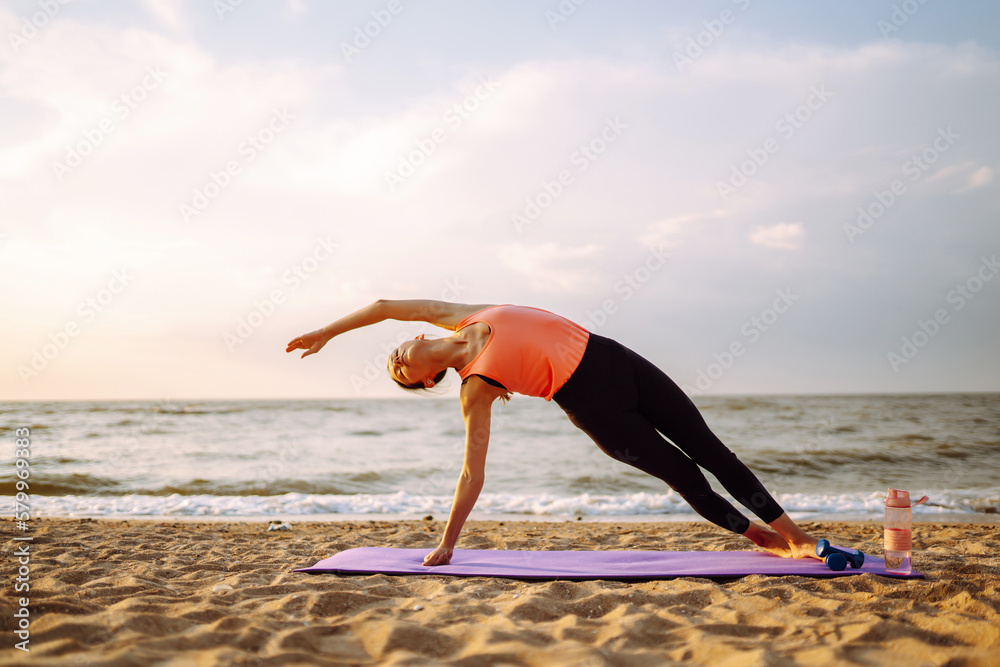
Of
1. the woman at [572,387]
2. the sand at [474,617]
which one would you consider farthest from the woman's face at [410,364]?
the sand at [474,617]

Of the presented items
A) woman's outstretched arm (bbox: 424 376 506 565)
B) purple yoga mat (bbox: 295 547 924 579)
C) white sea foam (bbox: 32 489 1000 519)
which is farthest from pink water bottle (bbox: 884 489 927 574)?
white sea foam (bbox: 32 489 1000 519)

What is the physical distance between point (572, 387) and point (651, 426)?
48 cm

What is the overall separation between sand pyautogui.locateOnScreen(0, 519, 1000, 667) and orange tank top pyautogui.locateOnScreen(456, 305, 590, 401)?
37.8 inches

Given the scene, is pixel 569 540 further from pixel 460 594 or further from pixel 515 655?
pixel 515 655

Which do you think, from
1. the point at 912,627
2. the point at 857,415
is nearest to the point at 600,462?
the point at 912,627

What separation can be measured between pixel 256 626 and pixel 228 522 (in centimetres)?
401

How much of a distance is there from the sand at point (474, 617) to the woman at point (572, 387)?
488mm

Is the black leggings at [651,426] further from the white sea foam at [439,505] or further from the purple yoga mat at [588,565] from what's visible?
the white sea foam at [439,505]

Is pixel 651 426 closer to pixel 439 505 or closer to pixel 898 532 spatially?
pixel 898 532

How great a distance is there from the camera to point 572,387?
295 centimetres

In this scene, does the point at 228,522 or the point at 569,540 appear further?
the point at 228,522

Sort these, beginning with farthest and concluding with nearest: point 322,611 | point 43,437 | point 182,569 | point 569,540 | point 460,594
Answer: point 43,437
point 569,540
point 182,569
point 460,594
point 322,611

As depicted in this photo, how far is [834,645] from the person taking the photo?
6.68 feet

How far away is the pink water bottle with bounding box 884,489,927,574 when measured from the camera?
2963mm
